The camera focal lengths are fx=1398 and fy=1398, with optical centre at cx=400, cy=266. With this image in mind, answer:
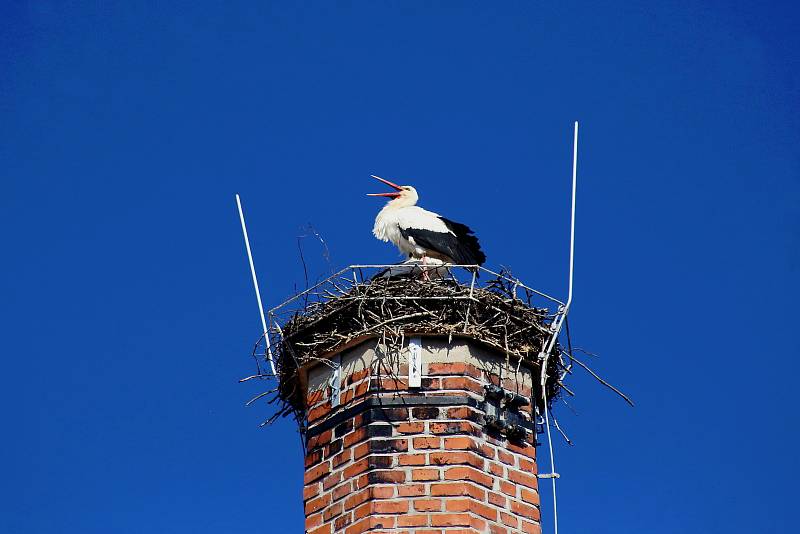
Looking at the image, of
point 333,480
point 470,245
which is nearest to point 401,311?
point 333,480

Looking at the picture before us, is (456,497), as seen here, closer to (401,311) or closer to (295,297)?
(401,311)

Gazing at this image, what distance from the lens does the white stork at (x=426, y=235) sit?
11930 mm

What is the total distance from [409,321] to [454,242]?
2666 millimetres

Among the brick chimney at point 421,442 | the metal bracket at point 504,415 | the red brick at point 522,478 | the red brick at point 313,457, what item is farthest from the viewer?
the red brick at point 313,457

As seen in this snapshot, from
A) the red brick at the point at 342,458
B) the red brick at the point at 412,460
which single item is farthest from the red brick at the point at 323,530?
the red brick at the point at 412,460

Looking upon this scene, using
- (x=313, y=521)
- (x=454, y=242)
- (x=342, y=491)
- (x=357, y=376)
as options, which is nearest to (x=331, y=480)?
(x=342, y=491)

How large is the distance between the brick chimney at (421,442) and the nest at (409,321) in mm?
88

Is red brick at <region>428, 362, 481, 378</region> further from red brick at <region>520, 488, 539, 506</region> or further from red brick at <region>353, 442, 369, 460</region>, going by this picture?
red brick at <region>520, 488, 539, 506</region>

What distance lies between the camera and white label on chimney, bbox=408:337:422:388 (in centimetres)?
920

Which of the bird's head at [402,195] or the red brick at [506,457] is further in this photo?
the bird's head at [402,195]

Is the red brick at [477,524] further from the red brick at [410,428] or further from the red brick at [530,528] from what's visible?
the red brick at [410,428]

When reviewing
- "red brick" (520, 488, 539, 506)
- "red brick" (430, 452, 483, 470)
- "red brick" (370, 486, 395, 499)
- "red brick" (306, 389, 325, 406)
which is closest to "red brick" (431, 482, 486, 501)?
"red brick" (430, 452, 483, 470)

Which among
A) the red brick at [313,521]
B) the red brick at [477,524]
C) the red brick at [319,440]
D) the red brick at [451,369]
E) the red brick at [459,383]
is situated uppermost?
the red brick at [451,369]

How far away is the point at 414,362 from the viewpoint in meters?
9.30
